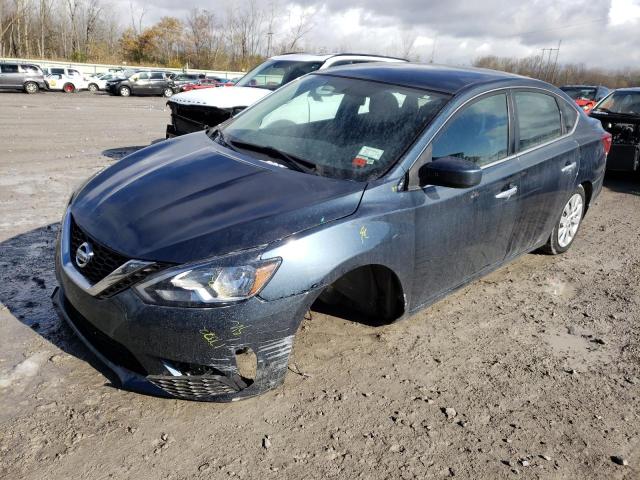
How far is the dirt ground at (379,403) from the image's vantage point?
2412mm

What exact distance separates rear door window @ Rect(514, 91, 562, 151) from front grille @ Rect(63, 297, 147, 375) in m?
2.96

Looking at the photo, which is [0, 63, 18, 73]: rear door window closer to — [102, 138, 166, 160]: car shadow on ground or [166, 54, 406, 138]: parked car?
[102, 138, 166, 160]: car shadow on ground

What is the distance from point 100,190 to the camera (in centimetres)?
318

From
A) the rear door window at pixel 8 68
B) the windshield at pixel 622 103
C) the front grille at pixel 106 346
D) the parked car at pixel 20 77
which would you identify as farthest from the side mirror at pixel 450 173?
the rear door window at pixel 8 68

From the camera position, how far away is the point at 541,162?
162 inches

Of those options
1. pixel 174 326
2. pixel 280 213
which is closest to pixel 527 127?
pixel 280 213

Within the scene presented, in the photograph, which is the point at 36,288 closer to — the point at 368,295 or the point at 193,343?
the point at 193,343

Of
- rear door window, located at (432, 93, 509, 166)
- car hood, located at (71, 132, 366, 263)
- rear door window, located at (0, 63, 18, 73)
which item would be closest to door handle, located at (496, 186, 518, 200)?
rear door window, located at (432, 93, 509, 166)

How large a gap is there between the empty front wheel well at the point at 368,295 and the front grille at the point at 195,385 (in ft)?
2.50

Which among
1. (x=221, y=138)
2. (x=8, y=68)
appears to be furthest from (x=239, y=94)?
(x=8, y=68)

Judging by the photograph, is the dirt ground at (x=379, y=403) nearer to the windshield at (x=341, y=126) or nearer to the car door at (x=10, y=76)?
the windshield at (x=341, y=126)

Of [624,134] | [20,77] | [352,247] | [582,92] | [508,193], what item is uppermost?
[582,92]

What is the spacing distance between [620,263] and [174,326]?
445 cm

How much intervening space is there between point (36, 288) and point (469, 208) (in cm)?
301
